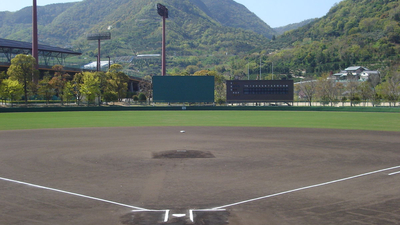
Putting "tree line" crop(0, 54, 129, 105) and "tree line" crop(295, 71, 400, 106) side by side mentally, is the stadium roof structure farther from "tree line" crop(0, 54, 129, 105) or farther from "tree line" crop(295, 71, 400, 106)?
"tree line" crop(295, 71, 400, 106)

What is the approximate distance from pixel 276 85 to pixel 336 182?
58233 mm

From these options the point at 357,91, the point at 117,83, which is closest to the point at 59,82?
the point at 117,83

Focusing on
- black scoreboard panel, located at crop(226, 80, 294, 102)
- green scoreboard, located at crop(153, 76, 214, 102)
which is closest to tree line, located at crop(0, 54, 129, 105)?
green scoreboard, located at crop(153, 76, 214, 102)

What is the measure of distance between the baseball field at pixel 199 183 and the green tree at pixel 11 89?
53.4 m

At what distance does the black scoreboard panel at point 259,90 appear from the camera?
70000 millimetres

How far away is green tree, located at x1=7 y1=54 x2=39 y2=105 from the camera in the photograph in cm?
7400

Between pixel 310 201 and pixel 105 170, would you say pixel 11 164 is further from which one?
pixel 310 201

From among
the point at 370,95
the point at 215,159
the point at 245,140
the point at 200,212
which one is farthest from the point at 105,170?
the point at 370,95

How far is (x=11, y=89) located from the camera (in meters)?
70.7

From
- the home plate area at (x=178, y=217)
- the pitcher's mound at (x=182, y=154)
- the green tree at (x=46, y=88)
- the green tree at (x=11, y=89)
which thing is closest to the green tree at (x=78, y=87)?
the green tree at (x=46, y=88)

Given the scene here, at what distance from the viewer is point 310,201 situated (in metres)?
11.0

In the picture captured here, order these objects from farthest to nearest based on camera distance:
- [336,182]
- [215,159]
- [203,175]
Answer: [215,159], [203,175], [336,182]

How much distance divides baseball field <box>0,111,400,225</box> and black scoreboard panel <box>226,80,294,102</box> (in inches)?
1844

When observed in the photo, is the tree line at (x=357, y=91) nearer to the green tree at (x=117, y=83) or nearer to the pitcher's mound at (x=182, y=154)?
the green tree at (x=117, y=83)
